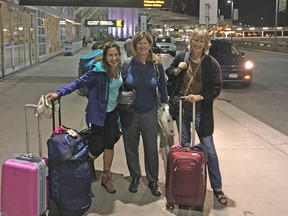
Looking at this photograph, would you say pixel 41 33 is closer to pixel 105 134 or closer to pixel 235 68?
pixel 235 68

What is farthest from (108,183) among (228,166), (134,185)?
(228,166)

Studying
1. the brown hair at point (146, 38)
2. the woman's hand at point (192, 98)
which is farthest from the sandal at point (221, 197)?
the brown hair at point (146, 38)

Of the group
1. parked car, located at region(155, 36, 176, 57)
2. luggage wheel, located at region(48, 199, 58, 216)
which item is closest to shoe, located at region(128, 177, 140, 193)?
luggage wheel, located at region(48, 199, 58, 216)

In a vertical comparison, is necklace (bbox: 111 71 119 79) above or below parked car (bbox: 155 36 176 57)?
below

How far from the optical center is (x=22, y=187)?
11.6 feet

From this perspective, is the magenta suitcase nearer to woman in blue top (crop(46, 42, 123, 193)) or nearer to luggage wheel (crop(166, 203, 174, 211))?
woman in blue top (crop(46, 42, 123, 193))

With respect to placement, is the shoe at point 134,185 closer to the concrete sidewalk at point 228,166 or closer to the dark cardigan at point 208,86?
the concrete sidewalk at point 228,166

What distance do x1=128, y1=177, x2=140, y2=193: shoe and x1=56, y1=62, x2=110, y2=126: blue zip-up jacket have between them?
774 mm

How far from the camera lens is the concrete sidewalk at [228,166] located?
4.28 m

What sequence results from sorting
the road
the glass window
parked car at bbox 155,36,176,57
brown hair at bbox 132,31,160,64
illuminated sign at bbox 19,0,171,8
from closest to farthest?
brown hair at bbox 132,31,160,64
the road
illuminated sign at bbox 19,0,171,8
the glass window
parked car at bbox 155,36,176,57

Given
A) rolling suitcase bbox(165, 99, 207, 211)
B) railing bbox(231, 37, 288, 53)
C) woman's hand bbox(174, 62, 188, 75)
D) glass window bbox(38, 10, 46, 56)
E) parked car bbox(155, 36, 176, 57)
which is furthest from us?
railing bbox(231, 37, 288, 53)

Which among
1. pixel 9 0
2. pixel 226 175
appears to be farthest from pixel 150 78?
pixel 9 0

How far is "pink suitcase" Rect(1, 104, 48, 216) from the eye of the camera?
11.5 feet

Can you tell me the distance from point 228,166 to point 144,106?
1.82 meters
